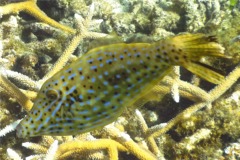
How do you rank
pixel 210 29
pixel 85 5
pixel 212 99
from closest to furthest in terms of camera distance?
pixel 212 99, pixel 210 29, pixel 85 5

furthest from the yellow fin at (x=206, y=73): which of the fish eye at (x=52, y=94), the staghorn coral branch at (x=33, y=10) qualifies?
the staghorn coral branch at (x=33, y=10)

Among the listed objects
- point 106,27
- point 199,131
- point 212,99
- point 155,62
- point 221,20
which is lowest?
point 199,131

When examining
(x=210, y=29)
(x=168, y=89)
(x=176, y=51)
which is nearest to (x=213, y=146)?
(x=168, y=89)

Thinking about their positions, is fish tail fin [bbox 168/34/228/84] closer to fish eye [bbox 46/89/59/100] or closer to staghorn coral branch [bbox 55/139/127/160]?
fish eye [bbox 46/89/59/100]

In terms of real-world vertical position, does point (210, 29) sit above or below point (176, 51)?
below

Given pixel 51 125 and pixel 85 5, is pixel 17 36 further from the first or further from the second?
pixel 51 125

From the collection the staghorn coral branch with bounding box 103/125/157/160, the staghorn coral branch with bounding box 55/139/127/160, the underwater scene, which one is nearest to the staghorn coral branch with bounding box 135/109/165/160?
the underwater scene
